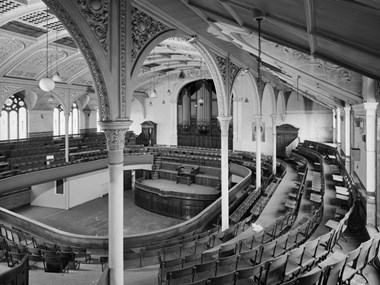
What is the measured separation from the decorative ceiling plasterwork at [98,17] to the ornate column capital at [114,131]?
1.12m

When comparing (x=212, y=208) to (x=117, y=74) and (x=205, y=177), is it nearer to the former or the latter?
(x=205, y=177)

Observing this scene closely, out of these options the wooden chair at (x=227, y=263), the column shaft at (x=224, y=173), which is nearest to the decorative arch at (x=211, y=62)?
the column shaft at (x=224, y=173)

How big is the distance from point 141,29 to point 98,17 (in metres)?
0.90

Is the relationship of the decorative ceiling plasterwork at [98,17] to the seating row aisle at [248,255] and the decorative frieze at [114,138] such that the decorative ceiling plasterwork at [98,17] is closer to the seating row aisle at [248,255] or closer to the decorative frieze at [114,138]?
the decorative frieze at [114,138]

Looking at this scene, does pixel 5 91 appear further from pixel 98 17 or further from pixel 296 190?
pixel 296 190

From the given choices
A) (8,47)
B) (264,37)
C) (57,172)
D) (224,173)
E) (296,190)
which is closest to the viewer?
(264,37)

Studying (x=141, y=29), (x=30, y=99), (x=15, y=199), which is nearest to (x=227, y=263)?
(x=141, y=29)

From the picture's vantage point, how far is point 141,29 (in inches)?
196

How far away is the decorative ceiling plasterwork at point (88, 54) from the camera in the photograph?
392 centimetres

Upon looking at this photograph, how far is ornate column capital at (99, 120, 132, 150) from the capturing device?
183 inches

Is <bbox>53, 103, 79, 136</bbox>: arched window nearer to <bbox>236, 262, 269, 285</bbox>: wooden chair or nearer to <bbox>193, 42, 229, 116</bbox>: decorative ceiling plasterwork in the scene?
<bbox>193, 42, 229, 116</bbox>: decorative ceiling plasterwork

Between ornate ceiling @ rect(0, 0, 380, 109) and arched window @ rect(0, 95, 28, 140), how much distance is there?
3.39 meters

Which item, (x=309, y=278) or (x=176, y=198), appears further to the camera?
(x=176, y=198)

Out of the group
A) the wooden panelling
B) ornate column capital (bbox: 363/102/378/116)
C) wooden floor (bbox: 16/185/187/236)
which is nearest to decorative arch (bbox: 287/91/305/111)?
wooden floor (bbox: 16/185/187/236)
